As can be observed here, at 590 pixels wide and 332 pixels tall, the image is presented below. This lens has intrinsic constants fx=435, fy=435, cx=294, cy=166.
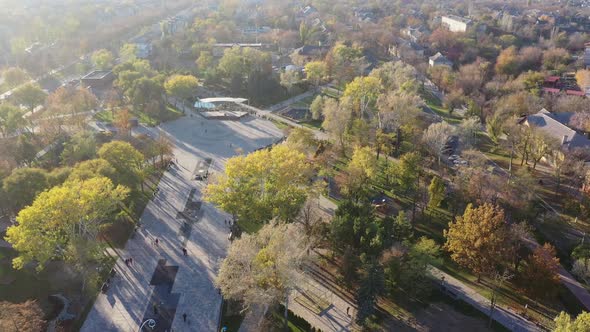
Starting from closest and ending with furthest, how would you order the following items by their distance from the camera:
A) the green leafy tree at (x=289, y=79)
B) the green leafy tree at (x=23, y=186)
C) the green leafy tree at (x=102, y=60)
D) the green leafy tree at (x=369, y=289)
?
the green leafy tree at (x=369, y=289), the green leafy tree at (x=23, y=186), the green leafy tree at (x=289, y=79), the green leafy tree at (x=102, y=60)

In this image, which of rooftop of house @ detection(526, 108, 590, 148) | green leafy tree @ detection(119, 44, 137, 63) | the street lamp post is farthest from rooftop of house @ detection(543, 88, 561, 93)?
green leafy tree @ detection(119, 44, 137, 63)

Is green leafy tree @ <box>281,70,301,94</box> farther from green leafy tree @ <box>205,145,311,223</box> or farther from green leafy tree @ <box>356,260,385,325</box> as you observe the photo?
green leafy tree @ <box>356,260,385,325</box>

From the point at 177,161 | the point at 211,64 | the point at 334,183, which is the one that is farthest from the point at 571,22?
the point at 177,161

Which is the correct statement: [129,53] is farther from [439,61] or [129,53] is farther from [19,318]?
[19,318]

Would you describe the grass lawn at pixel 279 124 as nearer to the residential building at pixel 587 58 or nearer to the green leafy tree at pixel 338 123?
the green leafy tree at pixel 338 123

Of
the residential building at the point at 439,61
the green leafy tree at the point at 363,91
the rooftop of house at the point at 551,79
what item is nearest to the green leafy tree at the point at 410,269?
the green leafy tree at the point at 363,91

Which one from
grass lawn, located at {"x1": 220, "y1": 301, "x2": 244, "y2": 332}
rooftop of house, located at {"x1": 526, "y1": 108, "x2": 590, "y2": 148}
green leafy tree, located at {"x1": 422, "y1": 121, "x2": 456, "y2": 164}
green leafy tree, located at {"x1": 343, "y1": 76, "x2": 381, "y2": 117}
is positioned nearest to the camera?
grass lawn, located at {"x1": 220, "y1": 301, "x2": 244, "y2": 332}
